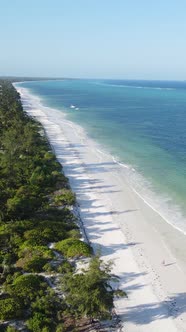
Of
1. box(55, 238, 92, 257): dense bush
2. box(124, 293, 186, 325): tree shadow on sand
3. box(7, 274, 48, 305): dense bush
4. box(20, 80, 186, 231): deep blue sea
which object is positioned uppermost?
box(20, 80, 186, 231): deep blue sea

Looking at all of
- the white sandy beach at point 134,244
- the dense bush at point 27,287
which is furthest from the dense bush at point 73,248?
the dense bush at point 27,287

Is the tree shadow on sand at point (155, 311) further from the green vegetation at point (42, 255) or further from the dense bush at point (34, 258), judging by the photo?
the dense bush at point (34, 258)

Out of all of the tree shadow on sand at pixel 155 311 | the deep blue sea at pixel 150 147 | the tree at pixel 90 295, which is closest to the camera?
the tree at pixel 90 295

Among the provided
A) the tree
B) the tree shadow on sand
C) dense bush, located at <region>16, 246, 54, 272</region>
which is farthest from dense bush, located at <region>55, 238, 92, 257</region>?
the tree shadow on sand

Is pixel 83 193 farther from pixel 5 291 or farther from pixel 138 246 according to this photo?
pixel 5 291

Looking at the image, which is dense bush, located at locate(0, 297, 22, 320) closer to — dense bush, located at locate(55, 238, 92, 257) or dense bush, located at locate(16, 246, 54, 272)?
dense bush, located at locate(16, 246, 54, 272)

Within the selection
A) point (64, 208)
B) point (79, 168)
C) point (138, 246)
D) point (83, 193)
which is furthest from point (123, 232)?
point (79, 168)

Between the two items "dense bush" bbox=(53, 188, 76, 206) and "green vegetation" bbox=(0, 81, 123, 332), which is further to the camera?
"dense bush" bbox=(53, 188, 76, 206)
